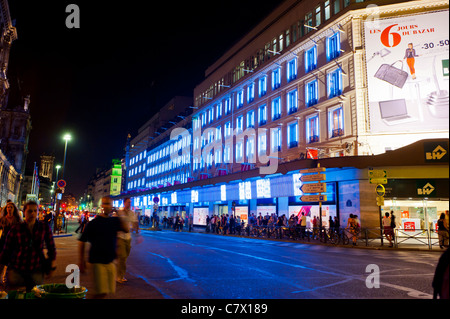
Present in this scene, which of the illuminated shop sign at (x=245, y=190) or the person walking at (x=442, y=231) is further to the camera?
the illuminated shop sign at (x=245, y=190)

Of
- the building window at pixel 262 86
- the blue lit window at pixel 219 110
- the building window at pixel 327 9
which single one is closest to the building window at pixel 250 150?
the building window at pixel 262 86

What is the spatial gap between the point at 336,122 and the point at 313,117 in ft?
9.05

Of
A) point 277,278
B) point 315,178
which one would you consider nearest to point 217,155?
point 315,178

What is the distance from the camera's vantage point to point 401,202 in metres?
23.7

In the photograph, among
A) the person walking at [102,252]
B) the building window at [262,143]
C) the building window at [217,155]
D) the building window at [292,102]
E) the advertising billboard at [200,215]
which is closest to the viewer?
the person walking at [102,252]

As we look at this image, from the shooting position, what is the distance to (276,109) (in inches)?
1409

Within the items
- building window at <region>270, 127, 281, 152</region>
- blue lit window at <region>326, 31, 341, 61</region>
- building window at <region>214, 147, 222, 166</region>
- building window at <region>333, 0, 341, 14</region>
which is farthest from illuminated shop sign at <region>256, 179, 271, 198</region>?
building window at <region>333, 0, 341, 14</region>

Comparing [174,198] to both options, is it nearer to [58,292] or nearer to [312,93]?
[312,93]

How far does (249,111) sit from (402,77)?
118 feet

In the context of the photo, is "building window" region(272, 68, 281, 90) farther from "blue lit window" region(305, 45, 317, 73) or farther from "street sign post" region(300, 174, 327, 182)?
"street sign post" region(300, 174, 327, 182)

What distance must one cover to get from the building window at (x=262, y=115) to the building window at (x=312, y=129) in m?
7.16

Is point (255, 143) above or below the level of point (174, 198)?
above

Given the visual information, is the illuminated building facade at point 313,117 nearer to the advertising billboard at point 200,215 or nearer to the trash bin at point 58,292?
the advertising billboard at point 200,215

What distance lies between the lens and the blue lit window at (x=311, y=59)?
31.0 metres
